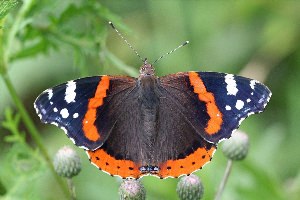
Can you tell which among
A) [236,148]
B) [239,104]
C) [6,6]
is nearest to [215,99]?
[239,104]

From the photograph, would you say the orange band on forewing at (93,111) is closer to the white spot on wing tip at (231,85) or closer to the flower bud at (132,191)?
the flower bud at (132,191)

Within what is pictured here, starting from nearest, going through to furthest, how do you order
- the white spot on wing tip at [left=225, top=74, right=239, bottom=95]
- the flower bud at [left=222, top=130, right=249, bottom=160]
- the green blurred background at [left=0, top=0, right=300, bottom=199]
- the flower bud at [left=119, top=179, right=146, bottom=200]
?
1. the flower bud at [left=119, top=179, right=146, bottom=200]
2. the white spot on wing tip at [left=225, top=74, right=239, bottom=95]
3. the flower bud at [left=222, top=130, right=249, bottom=160]
4. the green blurred background at [left=0, top=0, right=300, bottom=199]

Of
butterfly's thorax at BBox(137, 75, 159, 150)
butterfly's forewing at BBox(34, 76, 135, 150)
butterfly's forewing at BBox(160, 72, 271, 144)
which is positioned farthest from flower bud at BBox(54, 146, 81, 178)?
butterfly's forewing at BBox(160, 72, 271, 144)

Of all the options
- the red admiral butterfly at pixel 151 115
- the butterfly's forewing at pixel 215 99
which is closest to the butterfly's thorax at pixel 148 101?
the red admiral butterfly at pixel 151 115

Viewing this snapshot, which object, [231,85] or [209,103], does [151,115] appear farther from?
[231,85]

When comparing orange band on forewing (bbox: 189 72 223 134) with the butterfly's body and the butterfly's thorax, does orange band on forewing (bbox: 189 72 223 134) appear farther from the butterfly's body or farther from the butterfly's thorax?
the butterfly's thorax
